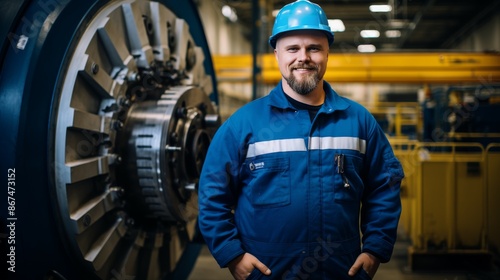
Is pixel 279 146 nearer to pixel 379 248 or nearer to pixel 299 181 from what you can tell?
pixel 299 181

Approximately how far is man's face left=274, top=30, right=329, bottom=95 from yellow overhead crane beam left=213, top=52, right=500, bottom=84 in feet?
20.4

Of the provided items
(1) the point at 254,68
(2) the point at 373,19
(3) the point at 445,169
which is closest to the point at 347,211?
(3) the point at 445,169

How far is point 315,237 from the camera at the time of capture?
1.62 m

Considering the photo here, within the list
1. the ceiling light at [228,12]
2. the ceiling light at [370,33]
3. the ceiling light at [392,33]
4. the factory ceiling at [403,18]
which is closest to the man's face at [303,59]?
the factory ceiling at [403,18]

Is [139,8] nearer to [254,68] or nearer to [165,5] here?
[165,5]

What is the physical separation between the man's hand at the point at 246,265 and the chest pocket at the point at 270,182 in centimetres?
19

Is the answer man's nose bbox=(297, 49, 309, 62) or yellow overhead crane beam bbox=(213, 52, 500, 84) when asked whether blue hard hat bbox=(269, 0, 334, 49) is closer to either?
man's nose bbox=(297, 49, 309, 62)

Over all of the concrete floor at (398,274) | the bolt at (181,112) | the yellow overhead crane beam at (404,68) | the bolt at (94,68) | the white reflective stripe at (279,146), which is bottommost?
the concrete floor at (398,274)

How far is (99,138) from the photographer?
184 cm

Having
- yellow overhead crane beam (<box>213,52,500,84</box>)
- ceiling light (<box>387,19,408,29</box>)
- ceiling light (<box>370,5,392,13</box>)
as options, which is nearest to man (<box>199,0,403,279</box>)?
yellow overhead crane beam (<box>213,52,500,84</box>)

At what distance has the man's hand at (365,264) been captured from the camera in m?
1.64

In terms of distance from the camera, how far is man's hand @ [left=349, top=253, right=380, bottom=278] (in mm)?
1638

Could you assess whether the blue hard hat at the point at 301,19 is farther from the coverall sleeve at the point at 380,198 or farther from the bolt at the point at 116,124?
the bolt at the point at 116,124

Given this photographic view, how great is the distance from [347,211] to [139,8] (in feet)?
4.29
